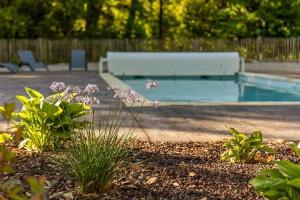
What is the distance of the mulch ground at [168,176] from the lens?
2908mm

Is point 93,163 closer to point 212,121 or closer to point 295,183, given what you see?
point 295,183

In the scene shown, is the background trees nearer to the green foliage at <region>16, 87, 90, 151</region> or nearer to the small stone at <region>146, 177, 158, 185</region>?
the green foliage at <region>16, 87, 90, 151</region>

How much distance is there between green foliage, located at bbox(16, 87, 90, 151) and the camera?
12.1 feet

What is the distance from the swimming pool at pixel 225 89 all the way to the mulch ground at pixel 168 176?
23.0 ft

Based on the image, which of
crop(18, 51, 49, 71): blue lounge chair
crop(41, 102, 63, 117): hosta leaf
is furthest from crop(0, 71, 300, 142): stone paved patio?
crop(18, 51, 49, 71): blue lounge chair

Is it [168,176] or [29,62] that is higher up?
[29,62]

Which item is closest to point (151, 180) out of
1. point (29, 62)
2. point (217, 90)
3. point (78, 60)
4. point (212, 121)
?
point (212, 121)

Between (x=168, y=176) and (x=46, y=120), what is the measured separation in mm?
1031

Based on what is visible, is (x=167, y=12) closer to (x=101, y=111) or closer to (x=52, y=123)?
(x=101, y=111)

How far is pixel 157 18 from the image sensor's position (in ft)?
72.7

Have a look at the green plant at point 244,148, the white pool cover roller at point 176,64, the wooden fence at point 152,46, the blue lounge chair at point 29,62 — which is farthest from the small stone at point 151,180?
the wooden fence at point 152,46

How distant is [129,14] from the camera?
2188cm

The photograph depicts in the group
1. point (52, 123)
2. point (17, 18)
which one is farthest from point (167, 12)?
point (52, 123)

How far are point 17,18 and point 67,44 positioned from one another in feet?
7.41
